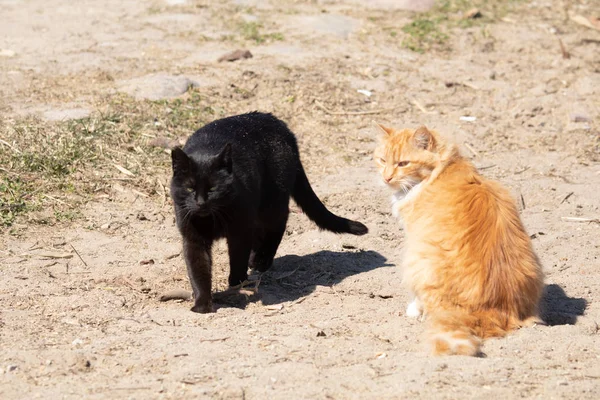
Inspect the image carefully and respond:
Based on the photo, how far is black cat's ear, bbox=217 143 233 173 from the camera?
17.1 feet

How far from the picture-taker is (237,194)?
17.5ft

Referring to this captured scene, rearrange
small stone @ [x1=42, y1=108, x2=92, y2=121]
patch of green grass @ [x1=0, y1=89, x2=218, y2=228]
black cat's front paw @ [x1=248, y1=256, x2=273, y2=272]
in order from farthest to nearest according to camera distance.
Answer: small stone @ [x1=42, y1=108, x2=92, y2=121], patch of green grass @ [x1=0, y1=89, x2=218, y2=228], black cat's front paw @ [x1=248, y1=256, x2=273, y2=272]

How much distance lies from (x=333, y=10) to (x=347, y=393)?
27.0ft

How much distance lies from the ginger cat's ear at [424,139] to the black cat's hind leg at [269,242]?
1.19 m

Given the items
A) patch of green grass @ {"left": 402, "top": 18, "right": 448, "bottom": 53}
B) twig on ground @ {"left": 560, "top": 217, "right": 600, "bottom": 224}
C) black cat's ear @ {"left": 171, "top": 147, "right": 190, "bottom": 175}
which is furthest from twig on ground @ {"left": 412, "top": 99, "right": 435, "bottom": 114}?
black cat's ear @ {"left": 171, "top": 147, "right": 190, "bottom": 175}

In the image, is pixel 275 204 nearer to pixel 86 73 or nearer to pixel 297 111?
pixel 297 111

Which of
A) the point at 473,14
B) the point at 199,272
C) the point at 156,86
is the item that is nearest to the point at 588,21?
the point at 473,14

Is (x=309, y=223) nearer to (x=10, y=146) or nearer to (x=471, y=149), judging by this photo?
(x=471, y=149)

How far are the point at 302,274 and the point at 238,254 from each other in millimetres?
770

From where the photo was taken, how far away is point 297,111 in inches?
337

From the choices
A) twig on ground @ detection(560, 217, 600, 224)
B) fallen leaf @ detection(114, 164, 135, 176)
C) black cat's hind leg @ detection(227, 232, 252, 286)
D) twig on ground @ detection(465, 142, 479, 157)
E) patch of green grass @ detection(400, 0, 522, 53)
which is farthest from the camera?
patch of green grass @ detection(400, 0, 522, 53)

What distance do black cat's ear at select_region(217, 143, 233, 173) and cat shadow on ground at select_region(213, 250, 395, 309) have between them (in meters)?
0.90

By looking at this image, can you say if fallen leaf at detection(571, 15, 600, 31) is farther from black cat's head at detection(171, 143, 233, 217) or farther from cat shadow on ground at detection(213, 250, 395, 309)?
black cat's head at detection(171, 143, 233, 217)

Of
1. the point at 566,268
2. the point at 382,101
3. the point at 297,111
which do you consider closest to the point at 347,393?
the point at 566,268
